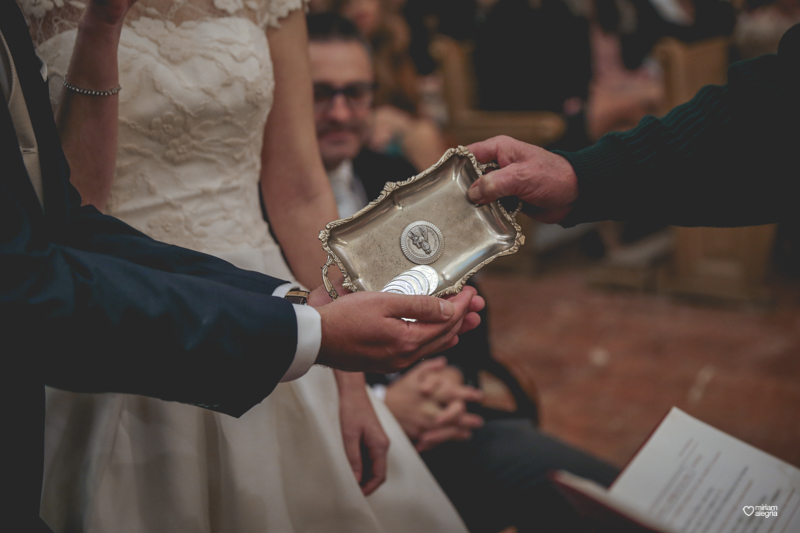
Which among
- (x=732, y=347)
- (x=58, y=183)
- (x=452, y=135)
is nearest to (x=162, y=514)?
(x=58, y=183)

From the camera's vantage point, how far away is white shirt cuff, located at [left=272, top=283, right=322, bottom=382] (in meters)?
0.80

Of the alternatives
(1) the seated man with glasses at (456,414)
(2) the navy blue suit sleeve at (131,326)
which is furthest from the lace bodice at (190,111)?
(1) the seated man with glasses at (456,414)

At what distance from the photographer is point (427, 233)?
98cm

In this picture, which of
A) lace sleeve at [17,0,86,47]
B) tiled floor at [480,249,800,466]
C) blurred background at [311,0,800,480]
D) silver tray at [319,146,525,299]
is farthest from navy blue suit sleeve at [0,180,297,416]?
blurred background at [311,0,800,480]

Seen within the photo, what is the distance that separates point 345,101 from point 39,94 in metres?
1.09

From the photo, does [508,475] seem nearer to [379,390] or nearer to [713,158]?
[379,390]

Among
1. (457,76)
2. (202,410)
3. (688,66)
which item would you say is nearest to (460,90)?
(457,76)

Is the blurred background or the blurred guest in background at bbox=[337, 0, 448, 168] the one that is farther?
the blurred guest in background at bbox=[337, 0, 448, 168]

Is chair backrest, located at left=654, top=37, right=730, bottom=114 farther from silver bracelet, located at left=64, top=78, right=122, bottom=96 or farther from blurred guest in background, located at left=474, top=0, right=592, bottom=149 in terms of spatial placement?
silver bracelet, located at left=64, top=78, right=122, bottom=96

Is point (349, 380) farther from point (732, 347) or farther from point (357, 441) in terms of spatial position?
point (732, 347)

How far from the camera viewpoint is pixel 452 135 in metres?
3.52

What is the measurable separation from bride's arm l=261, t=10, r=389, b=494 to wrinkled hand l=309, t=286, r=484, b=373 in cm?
36

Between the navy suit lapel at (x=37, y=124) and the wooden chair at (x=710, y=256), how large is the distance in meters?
3.02

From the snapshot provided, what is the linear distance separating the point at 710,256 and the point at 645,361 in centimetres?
108
